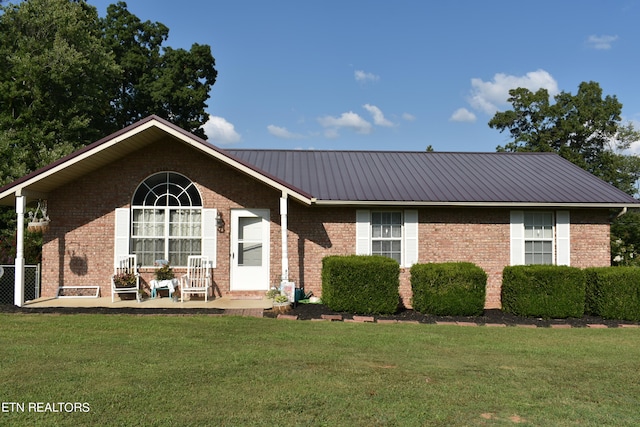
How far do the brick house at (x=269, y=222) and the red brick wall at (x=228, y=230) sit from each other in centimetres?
2

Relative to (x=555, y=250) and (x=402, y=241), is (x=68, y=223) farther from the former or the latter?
(x=555, y=250)

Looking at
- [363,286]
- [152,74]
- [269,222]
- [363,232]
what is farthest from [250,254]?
[152,74]

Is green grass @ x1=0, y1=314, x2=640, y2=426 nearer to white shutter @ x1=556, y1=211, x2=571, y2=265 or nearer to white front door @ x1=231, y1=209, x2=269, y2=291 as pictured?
white front door @ x1=231, y1=209, x2=269, y2=291

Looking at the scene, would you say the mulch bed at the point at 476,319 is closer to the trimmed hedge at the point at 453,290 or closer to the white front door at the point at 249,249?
the trimmed hedge at the point at 453,290

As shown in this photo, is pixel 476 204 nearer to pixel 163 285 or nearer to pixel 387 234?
pixel 387 234

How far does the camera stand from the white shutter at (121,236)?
12.5 metres

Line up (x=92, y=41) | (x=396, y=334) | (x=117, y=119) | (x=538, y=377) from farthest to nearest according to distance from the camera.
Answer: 1. (x=117, y=119)
2. (x=92, y=41)
3. (x=396, y=334)
4. (x=538, y=377)

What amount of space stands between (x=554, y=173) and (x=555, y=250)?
3.03m

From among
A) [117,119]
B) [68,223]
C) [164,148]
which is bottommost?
[68,223]

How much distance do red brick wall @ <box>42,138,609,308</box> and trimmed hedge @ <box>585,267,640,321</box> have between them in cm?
210

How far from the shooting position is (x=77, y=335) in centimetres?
821

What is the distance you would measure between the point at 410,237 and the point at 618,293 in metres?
4.60

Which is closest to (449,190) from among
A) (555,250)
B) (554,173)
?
(555,250)

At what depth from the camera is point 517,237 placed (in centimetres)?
1312
